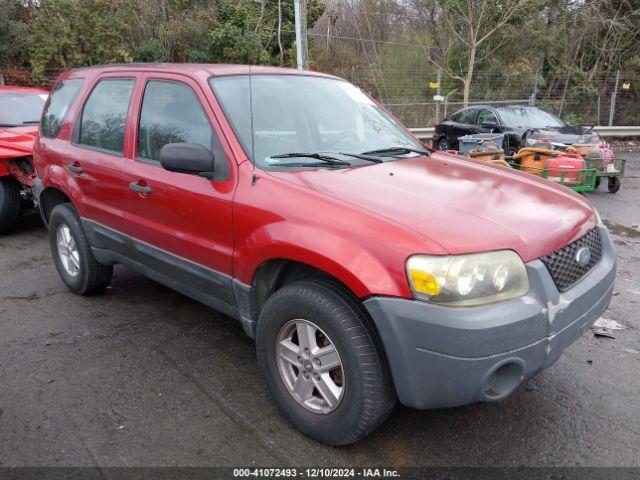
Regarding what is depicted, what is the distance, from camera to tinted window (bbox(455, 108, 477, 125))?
12.9m

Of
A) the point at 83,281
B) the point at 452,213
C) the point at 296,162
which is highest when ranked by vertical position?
the point at 296,162

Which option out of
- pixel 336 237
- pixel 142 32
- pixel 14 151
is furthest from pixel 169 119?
pixel 142 32

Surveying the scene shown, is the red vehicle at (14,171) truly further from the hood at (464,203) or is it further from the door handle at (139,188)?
the hood at (464,203)

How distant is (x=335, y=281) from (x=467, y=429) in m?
1.11

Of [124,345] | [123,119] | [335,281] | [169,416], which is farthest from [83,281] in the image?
[335,281]

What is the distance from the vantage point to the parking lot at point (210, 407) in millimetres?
2658

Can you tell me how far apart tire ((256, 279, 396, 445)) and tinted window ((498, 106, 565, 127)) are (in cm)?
994

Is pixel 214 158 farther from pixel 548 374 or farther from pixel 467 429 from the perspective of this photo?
pixel 548 374

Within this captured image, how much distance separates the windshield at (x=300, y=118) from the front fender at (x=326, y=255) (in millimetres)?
501

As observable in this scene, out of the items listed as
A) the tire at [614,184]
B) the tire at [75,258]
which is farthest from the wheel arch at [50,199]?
the tire at [614,184]

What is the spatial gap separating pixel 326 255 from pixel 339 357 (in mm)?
474

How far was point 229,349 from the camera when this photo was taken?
374 centimetres

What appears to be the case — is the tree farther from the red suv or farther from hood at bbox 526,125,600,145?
the red suv

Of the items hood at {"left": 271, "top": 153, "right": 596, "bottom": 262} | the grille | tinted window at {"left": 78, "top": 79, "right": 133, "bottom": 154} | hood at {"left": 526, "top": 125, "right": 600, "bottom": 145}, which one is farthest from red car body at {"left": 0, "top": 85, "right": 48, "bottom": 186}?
hood at {"left": 526, "top": 125, "right": 600, "bottom": 145}
